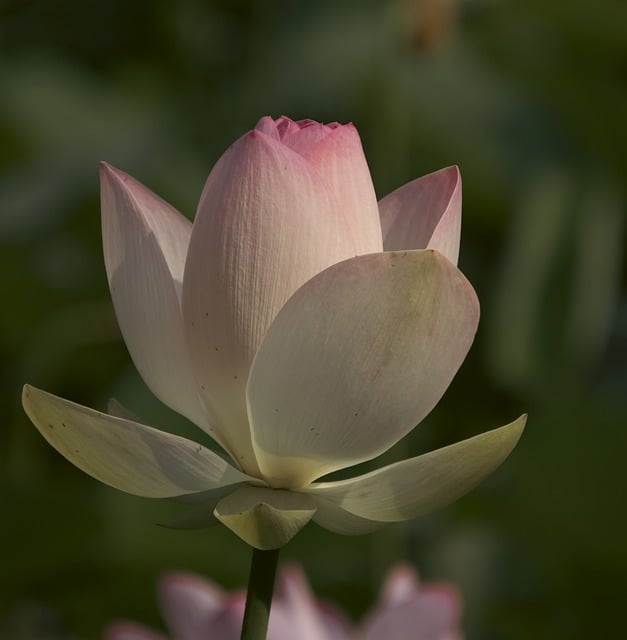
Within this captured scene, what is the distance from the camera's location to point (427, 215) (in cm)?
36

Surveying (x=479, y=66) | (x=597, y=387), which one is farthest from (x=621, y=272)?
(x=479, y=66)

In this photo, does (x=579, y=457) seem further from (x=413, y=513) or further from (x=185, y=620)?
(x=413, y=513)

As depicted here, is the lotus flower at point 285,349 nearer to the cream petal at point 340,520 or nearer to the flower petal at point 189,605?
the cream petal at point 340,520

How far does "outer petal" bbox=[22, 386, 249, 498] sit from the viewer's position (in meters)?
0.30

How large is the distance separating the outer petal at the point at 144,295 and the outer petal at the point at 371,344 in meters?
0.03

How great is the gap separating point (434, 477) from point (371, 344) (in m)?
0.04

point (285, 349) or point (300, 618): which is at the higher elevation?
point (285, 349)

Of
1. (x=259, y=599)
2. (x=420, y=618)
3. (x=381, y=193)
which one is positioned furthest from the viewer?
(x=381, y=193)

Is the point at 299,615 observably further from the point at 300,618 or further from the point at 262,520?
the point at 262,520

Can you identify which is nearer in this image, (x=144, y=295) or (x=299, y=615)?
(x=144, y=295)

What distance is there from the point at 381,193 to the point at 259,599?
1180 mm

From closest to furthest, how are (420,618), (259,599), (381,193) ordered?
(259,599) → (420,618) → (381,193)

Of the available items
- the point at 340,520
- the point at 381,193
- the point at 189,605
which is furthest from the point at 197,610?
the point at 381,193

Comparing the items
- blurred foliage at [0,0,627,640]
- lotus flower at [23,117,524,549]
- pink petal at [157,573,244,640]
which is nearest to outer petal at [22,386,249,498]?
lotus flower at [23,117,524,549]
